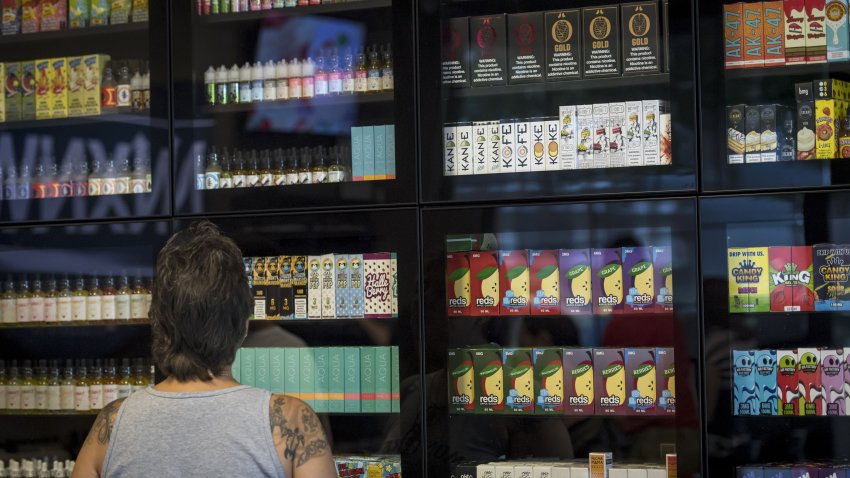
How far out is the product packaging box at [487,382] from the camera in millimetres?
3758

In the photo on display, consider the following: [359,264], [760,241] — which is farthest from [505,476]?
[760,241]

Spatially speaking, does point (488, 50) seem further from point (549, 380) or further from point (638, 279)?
point (549, 380)

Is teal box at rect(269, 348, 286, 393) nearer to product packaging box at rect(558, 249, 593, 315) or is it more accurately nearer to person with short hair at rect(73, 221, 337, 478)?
product packaging box at rect(558, 249, 593, 315)

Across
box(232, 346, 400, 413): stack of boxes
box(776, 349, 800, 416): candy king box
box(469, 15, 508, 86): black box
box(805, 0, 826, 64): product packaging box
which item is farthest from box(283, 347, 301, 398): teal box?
box(805, 0, 826, 64): product packaging box

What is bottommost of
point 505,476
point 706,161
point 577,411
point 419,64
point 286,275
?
point 505,476

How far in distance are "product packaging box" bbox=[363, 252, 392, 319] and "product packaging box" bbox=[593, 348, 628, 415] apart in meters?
0.82

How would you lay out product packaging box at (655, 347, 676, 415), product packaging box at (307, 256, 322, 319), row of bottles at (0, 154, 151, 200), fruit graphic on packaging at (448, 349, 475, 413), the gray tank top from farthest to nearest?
row of bottles at (0, 154, 151, 200), product packaging box at (307, 256, 322, 319), fruit graphic on packaging at (448, 349, 475, 413), product packaging box at (655, 347, 676, 415), the gray tank top

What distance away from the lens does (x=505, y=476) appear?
12.0ft

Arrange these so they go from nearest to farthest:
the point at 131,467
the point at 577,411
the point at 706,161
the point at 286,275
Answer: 1. the point at 131,467
2. the point at 706,161
3. the point at 577,411
4. the point at 286,275

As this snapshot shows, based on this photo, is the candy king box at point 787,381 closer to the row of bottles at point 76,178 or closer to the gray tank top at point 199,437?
the gray tank top at point 199,437

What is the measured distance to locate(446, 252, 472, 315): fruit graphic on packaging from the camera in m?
3.80

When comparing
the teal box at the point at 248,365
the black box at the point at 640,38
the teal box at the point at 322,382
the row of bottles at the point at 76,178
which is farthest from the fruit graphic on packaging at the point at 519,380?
the row of bottles at the point at 76,178

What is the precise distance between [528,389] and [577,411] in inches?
7.8

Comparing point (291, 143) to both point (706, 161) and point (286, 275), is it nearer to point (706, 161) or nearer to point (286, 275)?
point (286, 275)
